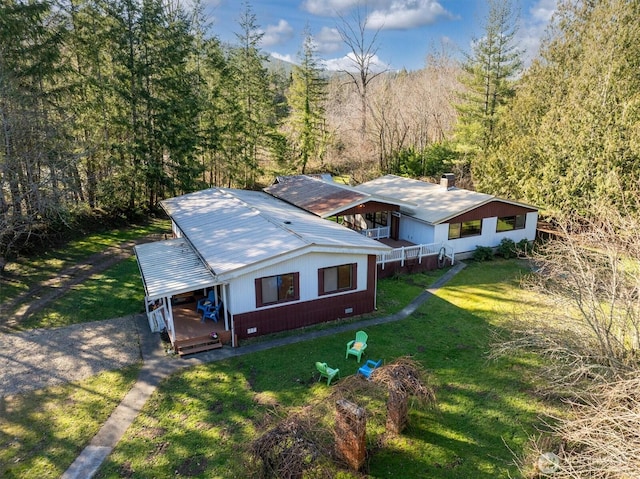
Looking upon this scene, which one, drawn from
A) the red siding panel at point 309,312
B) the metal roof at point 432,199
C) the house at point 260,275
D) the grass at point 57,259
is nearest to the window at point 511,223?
the metal roof at point 432,199

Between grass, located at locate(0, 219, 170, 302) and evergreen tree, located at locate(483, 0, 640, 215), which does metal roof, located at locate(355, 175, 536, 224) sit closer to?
evergreen tree, located at locate(483, 0, 640, 215)

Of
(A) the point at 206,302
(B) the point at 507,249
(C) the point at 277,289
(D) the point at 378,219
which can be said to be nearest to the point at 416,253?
(D) the point at 378,219

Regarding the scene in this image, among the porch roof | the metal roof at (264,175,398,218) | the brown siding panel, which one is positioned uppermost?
the metal roof at (264,175,398,218)

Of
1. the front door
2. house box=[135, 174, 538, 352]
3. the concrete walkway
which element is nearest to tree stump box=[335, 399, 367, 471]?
the concrete walkway

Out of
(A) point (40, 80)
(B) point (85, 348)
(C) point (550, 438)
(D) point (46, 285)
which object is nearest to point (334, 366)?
(C) point (550, 438)

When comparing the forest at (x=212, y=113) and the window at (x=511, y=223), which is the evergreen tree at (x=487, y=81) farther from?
the window at (x=511, y=223)

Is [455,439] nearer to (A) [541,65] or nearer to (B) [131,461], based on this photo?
(B) [131,461]

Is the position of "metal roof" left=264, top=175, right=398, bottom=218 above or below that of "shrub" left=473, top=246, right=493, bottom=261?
above
